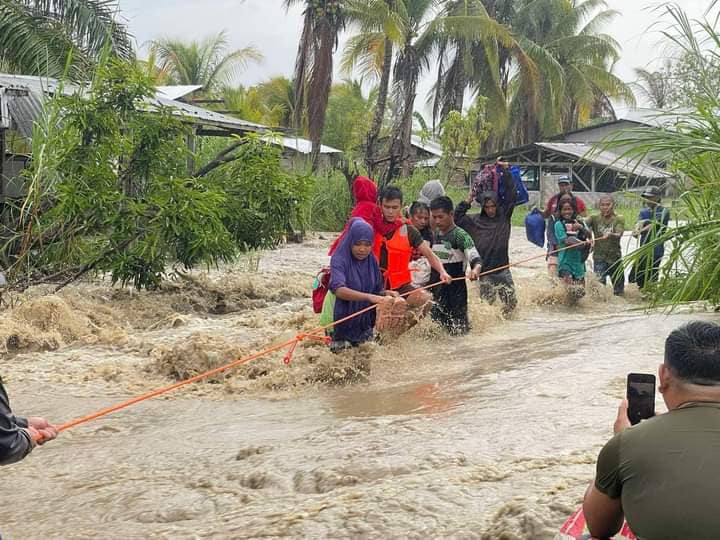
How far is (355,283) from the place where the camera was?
6.57m

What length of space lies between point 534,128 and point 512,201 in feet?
98.5

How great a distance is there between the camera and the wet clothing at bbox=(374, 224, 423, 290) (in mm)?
7539

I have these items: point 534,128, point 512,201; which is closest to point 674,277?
point 512,201

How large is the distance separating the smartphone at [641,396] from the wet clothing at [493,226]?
21.3 ft

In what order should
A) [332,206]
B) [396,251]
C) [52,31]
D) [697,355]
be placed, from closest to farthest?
[697,355] < [396,251] < [52,31] < [332,206]

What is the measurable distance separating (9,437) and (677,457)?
6.69 feet

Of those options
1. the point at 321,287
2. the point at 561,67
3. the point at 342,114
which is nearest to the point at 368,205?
the point at 321,287

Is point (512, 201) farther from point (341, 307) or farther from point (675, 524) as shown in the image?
point (675, 524)

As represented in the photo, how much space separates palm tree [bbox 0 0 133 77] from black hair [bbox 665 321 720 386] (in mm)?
14060

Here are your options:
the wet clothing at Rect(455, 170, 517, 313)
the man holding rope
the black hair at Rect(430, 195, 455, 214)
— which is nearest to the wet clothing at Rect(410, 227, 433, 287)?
the black hair at Rect(430, 195, 455, 214)

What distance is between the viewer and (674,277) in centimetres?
504

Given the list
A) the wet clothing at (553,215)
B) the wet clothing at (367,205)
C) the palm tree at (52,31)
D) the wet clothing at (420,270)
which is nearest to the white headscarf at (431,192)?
the wet clothing at (420,270)

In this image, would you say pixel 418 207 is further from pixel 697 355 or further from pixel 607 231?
pixel 697 355

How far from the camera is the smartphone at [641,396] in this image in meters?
2.69
